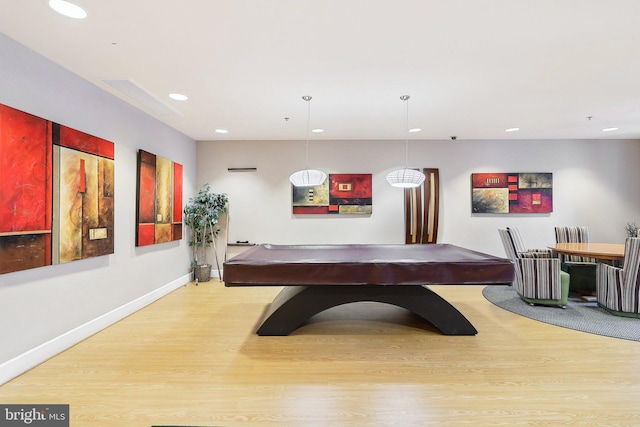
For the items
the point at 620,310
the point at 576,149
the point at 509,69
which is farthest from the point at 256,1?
the point at 576,149

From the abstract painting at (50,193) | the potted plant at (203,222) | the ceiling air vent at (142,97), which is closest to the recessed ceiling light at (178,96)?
the ceiling air vent at (142,97)

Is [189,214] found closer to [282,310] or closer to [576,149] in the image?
[282,310]

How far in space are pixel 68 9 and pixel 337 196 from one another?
429 cm

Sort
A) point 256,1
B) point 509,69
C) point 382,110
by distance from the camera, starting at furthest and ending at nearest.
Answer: point 382,110 → point 509,69 → point 256,1

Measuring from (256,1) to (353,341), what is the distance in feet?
9.42

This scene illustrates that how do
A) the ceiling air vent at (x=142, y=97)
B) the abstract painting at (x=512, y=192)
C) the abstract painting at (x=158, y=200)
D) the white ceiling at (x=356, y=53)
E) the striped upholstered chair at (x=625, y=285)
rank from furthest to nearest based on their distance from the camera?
the abstract painting at (x=512, y=192) < the abstract painting at (x=158, y=200) < the striped upholstered chair at (x=625, y=285) < the ceiling air vent at (x=142, y=97) < the white ceiling at (x=356, y=53)

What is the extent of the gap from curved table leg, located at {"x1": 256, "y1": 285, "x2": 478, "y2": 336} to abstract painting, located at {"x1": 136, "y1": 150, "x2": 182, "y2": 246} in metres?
2.22

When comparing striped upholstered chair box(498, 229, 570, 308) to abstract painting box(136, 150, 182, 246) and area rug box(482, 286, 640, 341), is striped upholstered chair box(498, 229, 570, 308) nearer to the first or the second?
area rug box(482, 286, 640, 341)

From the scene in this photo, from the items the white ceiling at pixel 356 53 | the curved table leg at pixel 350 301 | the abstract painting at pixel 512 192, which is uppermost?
the white ceiling at pixel 356 53

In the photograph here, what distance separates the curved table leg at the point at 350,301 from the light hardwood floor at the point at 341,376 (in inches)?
4.8

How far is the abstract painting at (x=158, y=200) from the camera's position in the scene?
150 inches

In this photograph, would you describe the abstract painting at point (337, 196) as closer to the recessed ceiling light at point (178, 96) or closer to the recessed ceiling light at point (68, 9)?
the recessed ceiling light at point (178, 96)

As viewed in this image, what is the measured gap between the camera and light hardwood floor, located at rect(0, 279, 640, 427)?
5.94 ft

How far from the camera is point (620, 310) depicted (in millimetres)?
3391
